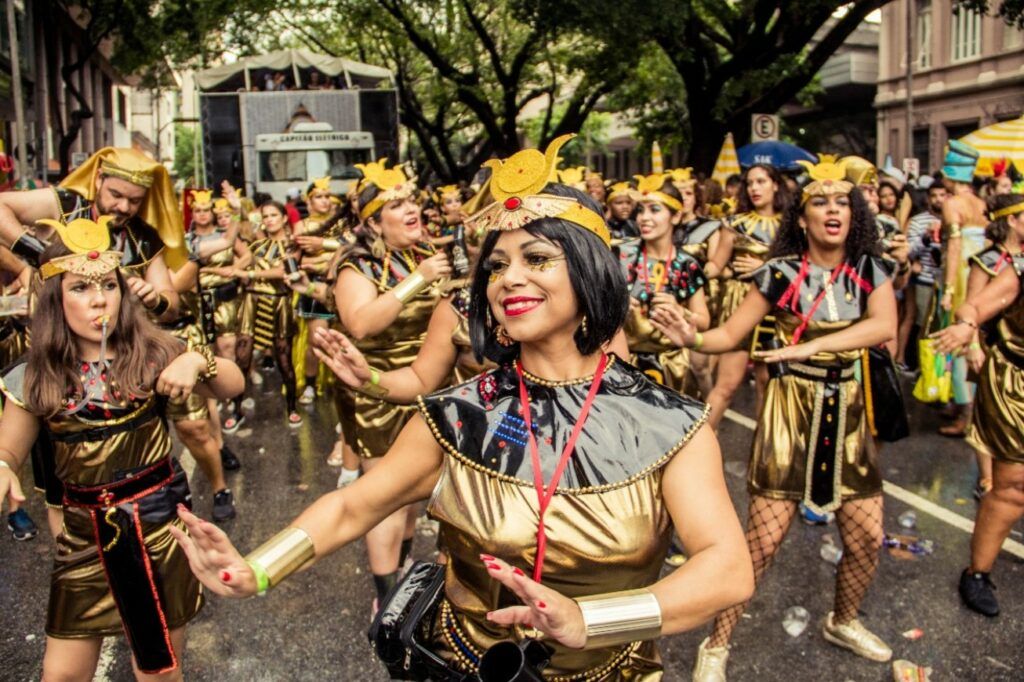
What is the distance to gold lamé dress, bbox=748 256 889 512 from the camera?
13.4 feet

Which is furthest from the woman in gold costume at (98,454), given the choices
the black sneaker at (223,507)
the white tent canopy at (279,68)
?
the white tent canopy at (279,68)

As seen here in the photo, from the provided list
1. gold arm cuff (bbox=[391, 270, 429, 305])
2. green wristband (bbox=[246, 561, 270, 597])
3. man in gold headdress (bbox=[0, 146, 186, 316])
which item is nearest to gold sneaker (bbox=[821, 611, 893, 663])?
A: gold arm cuff (bbox=[391, 270, 429, 305])

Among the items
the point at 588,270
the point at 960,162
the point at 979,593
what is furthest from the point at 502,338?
the point at 960,162

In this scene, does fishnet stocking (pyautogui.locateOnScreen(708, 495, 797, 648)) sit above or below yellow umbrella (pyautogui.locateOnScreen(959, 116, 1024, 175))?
below

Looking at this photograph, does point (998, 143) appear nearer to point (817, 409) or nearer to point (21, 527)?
point (817, 409)

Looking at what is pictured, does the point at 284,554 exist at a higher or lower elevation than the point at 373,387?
lower

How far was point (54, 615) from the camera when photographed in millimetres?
3146

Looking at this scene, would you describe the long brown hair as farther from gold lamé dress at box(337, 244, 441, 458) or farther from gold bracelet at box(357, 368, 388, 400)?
gold lamé dress at box(337, 244, 441, 458)

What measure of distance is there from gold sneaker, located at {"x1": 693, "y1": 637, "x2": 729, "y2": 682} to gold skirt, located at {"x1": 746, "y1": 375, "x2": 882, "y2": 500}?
0.72m

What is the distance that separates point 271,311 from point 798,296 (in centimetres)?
596

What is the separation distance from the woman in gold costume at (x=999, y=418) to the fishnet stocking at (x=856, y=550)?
81 centimetres

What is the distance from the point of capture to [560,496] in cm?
210

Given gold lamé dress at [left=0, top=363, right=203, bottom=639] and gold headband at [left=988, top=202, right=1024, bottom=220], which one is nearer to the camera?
gold lamé dress at [left=0, top=363, right=203, bottom=639]

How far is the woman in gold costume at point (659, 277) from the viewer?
5.55 metres
